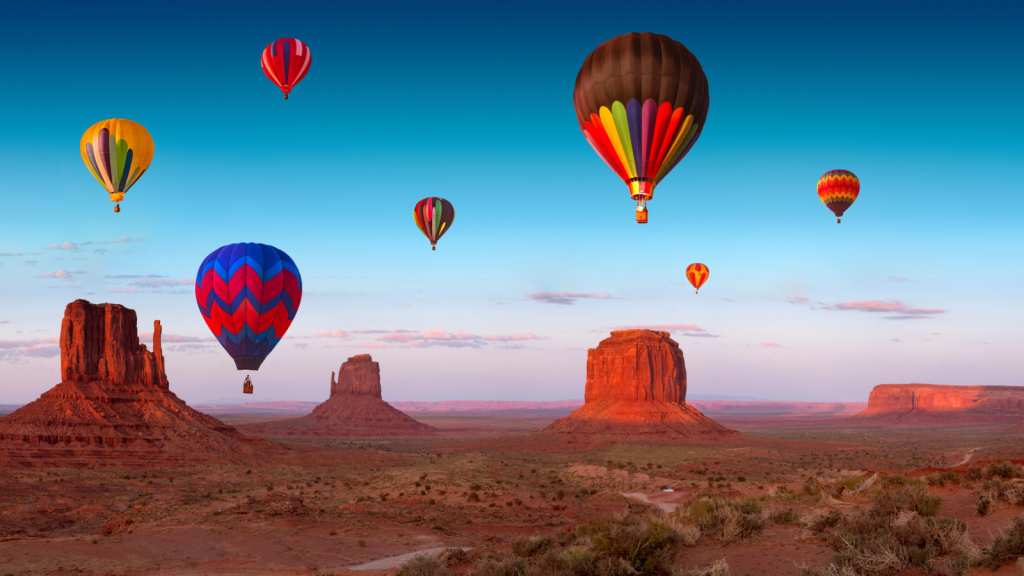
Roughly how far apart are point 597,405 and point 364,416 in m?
57.8

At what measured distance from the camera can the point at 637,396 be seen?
350 ft

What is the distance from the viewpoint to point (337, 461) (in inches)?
2729

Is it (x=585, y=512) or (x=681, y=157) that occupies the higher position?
(x=681, y=157)

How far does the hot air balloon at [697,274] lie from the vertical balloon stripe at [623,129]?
4950 cm

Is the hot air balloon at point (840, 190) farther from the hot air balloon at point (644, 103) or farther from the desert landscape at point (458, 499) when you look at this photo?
the hot air balloon at point (644, 103)

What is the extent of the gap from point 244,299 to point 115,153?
15.1 meters

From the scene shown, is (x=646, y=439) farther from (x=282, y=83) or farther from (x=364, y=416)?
(x=364, y=416)

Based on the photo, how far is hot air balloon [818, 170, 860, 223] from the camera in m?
61.8

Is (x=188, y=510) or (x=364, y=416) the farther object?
(x=364, y=416)

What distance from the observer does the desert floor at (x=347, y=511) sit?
63.6 ft

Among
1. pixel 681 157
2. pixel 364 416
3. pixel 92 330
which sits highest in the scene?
pixel 681 157

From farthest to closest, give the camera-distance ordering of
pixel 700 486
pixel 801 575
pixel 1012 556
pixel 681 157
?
pixel 700 486, pixel 681 157, pixel 801 575, pixel 1012 556

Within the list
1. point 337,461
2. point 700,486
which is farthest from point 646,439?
point 700,486

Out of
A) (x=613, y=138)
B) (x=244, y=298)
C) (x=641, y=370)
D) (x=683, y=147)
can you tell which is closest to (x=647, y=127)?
(x=613, y=138)
